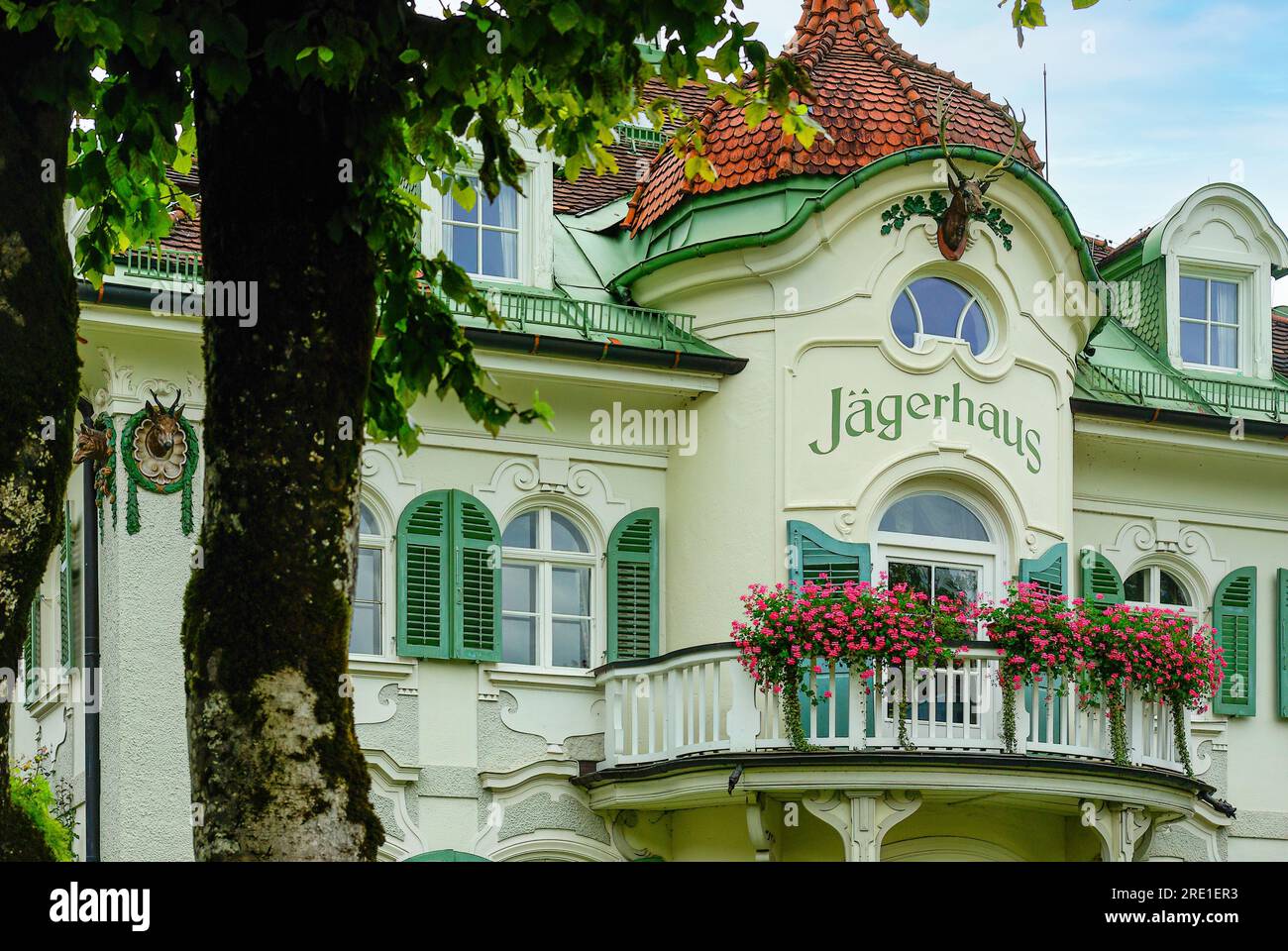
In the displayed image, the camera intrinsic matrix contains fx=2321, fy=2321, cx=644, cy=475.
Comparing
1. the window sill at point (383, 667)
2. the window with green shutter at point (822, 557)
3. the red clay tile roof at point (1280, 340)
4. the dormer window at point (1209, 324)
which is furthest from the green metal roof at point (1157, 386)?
the window sill at point (383, 667)

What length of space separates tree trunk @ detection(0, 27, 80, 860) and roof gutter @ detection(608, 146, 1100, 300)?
10288 mm

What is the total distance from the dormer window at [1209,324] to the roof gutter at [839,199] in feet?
8.87

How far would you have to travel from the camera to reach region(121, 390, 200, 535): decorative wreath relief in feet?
58.7

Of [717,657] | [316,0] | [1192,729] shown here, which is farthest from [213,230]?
[1192,729]

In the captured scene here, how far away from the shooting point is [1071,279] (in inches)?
816

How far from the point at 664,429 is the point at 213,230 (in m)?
10.4

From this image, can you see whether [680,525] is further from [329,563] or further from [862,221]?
[329,563]

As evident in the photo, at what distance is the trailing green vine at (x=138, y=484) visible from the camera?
17875mm

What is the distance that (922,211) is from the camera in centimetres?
1997

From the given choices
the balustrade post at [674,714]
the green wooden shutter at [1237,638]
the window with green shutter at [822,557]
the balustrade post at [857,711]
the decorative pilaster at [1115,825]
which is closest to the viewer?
the balustrade post at [857,711]

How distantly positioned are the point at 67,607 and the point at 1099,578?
30.0ft

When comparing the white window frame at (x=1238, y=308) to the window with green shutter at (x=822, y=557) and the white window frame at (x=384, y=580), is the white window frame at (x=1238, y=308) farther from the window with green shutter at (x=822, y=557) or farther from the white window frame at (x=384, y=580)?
the white window frame at (x=384, y=580)

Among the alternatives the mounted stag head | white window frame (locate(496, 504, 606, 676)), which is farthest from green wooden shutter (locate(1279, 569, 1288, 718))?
the mounted stag head

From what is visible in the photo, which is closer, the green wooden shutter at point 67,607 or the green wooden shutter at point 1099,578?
the green wooden shutter at point 67,607
